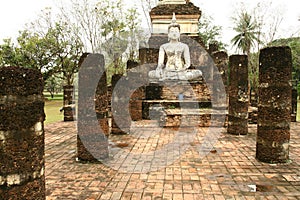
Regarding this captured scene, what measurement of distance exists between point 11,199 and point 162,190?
7.23 ft

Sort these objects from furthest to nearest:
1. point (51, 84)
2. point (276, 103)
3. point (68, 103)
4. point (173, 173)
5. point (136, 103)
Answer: point (51, 84)
point (68, 103)
point (136, 103)
point (276, 103)
point (173, 173)

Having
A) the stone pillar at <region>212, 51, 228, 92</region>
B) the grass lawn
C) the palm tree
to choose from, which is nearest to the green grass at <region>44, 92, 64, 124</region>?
the grass lawn

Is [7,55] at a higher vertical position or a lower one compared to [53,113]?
higher

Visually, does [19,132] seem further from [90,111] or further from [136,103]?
[136,103]

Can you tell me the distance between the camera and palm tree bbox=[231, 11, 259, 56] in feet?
83.4

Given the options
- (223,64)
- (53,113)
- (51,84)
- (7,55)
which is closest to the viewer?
(223,64)

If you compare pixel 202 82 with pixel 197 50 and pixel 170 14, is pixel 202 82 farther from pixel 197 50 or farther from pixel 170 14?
pixel 170 14

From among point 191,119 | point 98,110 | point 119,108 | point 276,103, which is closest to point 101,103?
point 98,110

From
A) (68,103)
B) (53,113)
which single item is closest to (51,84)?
(53,113)

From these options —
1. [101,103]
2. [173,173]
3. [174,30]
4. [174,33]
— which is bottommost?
[173,173]

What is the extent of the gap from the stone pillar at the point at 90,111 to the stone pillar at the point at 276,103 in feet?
11.5

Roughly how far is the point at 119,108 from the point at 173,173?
3.74 meters

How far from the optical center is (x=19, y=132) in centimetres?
288

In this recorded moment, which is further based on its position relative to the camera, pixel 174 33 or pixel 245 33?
pixel 245 33
